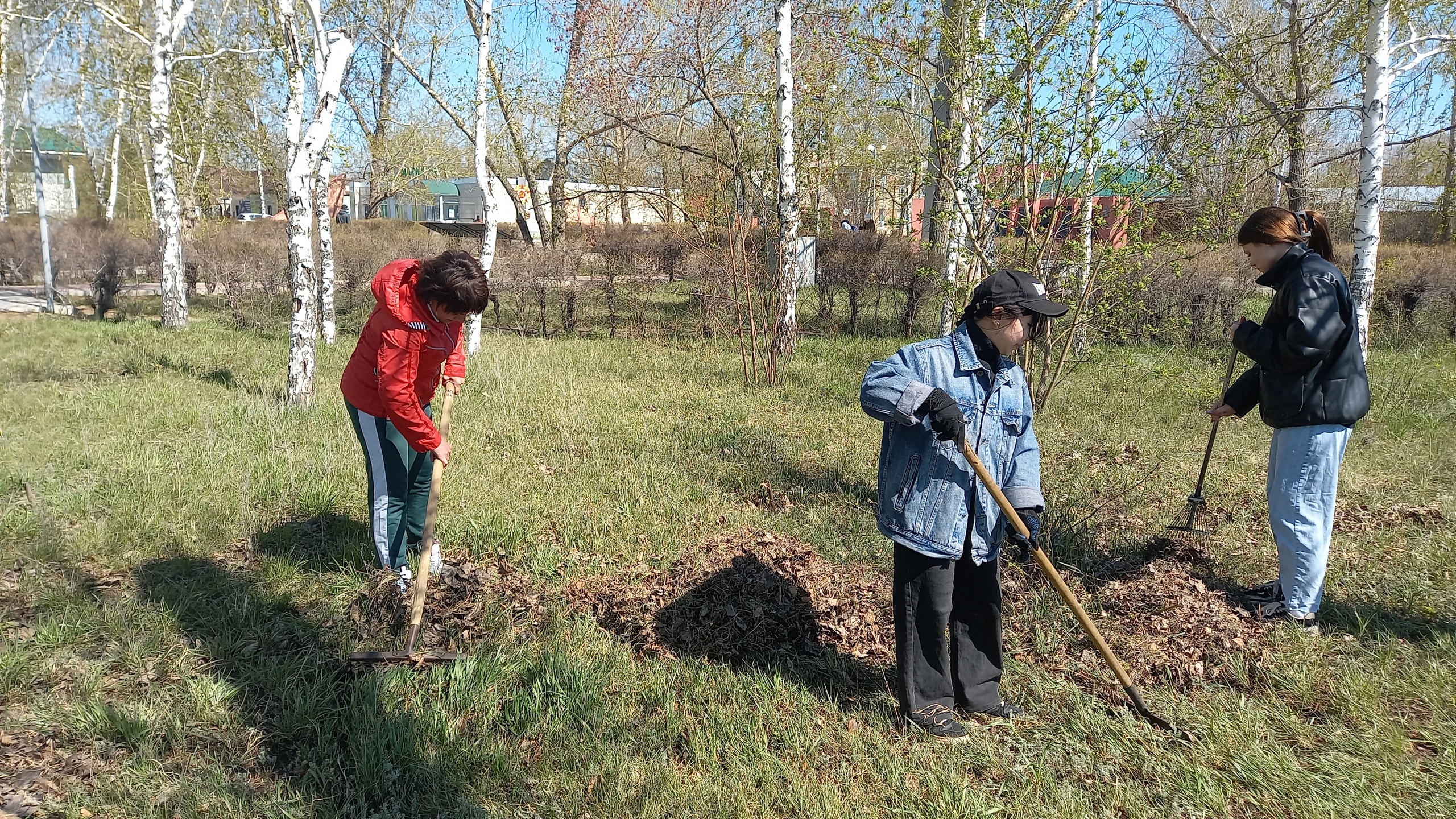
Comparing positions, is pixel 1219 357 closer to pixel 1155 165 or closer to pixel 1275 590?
pixel 1155 165

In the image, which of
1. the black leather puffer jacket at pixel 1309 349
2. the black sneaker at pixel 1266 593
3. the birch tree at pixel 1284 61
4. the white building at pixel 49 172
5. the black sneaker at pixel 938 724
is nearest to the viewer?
the black sneaker at pixel 938 724

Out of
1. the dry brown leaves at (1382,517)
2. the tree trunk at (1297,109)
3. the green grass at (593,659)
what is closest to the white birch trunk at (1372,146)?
the tree trunk at (1297,109)

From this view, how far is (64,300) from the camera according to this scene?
15.1 metres

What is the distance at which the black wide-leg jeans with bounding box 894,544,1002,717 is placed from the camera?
2.88 meters

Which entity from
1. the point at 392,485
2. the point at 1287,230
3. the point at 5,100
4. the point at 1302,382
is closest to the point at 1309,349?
the point at 1302,382

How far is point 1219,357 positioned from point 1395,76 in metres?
4.63

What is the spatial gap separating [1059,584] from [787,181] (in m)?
7.69

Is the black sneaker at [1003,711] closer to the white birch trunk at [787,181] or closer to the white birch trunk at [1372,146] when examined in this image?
the white birch trunk at [1372,146]

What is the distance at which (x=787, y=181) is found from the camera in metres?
9.74

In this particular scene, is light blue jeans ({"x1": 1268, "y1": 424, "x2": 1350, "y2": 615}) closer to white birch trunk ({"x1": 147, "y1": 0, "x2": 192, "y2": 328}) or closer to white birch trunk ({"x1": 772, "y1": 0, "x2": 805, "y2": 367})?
white birch trunk ({"x1": 772, "y1": 0, "x2": 805, "y2": 367})

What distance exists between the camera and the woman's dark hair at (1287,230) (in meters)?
3.61

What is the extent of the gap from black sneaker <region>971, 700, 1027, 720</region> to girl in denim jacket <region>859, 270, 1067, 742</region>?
0.48ft

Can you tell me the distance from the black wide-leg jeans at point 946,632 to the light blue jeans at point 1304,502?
1640mm

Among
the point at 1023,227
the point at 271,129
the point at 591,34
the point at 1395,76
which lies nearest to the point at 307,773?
the point at 1023,227
